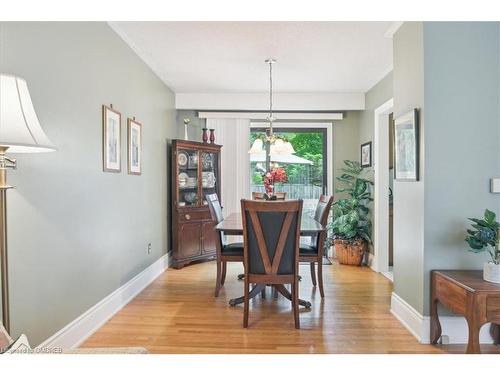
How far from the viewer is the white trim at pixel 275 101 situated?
507 cm

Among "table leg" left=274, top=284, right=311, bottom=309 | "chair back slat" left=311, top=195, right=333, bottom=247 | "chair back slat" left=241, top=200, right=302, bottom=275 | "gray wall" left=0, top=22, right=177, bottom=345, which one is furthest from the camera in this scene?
"chair back slat" left=311, top=195, right=333, bottom=247

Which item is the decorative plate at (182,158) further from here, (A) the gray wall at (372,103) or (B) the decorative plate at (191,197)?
(A) the gray wall at (372,103)

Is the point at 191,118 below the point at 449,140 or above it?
above

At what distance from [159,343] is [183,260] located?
2.22m

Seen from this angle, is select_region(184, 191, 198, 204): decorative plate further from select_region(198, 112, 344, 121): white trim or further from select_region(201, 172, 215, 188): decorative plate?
select_region(198, 112, 344, 121): white trim

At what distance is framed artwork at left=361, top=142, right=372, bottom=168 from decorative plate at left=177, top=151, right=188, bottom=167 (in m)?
2.55

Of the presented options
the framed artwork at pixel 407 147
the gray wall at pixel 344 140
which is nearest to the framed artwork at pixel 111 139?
the framed artwork at pixel 407 147

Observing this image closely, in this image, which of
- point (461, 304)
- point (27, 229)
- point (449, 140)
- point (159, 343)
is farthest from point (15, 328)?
point (449, 140)

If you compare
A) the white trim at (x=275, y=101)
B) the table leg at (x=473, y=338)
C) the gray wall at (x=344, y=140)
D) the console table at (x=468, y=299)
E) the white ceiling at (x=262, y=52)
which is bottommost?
the table leg at (x=473, y=338)

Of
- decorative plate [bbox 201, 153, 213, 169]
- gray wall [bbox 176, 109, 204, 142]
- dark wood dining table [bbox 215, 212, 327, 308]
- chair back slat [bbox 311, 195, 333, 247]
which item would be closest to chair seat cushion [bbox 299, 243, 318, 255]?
chair back slat [bbox 311, 195, 333, 247]

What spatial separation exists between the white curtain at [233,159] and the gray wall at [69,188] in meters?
2.00

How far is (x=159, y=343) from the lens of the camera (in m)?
2.42

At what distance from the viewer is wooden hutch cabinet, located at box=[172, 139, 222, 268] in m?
4.62
